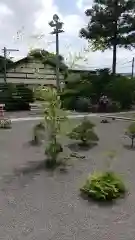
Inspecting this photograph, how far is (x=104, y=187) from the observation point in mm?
6027

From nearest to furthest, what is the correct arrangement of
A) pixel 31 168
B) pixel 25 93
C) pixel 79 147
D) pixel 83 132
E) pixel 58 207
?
pixel 58 207 → pixel 31 168 → pixel 83 132 → pixel 79 147 → pixel 25 93

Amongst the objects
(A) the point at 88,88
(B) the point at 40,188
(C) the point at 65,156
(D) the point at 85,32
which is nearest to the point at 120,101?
(A) the point at 88,88

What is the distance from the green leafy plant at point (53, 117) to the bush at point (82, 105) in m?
15.8

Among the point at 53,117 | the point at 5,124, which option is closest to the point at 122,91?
the point at 5,124

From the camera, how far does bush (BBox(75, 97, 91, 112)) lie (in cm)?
2394

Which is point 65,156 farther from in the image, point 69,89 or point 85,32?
point 85,32

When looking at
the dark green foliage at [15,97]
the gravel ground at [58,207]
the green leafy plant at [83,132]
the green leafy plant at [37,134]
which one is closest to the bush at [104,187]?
the gravel ground at [58,207]

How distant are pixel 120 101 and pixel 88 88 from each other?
2.51 metres

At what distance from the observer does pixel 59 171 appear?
750 cm

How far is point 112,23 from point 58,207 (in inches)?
931

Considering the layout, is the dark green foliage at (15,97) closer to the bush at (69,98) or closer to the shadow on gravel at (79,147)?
the bush at (69,98)

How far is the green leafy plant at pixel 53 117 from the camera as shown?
25.9ft

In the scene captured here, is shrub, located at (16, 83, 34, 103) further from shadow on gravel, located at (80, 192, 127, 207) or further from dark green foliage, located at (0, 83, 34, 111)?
shadow on gravel, located at (80, 192, 127, 207)

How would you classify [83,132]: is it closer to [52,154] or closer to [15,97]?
[52,154]
